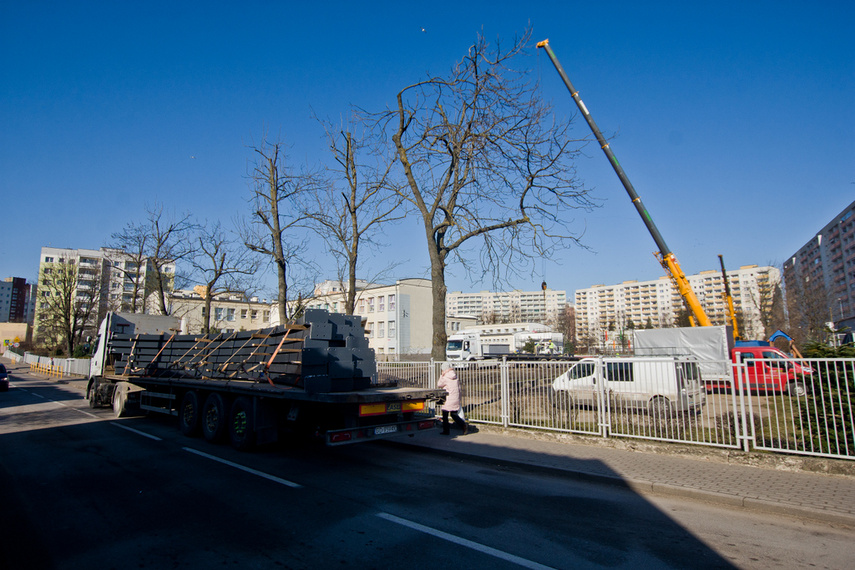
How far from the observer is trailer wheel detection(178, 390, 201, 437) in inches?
404

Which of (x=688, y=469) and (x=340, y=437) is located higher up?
(x=340, y=437)

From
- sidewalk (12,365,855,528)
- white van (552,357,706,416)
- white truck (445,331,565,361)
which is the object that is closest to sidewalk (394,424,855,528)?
sidewalk (12,365,855,528)

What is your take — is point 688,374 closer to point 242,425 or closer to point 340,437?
point 340,437

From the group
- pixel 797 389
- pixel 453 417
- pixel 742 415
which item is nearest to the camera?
pixel 797 389

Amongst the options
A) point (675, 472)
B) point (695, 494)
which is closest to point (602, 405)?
point (675, 472)

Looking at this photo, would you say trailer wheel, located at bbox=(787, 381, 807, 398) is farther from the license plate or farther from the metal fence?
the license plate

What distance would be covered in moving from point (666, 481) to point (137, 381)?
494 inches

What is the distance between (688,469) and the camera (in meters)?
7.61

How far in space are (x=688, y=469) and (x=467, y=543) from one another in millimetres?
4811

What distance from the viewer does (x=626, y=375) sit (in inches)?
381

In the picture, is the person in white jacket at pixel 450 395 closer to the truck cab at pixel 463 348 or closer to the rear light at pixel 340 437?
the rear light at pixel 340 437

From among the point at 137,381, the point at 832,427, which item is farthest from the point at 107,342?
the point at 832,427

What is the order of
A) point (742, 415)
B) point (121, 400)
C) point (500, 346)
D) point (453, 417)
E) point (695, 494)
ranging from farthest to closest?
point (500, 346) → point (121, 400) → point (453, 417) → point (742, 415) → point (695, 494)

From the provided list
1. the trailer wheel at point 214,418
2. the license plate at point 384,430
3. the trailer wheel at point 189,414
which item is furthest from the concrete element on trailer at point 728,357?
the trailer wheel at point 189,414
